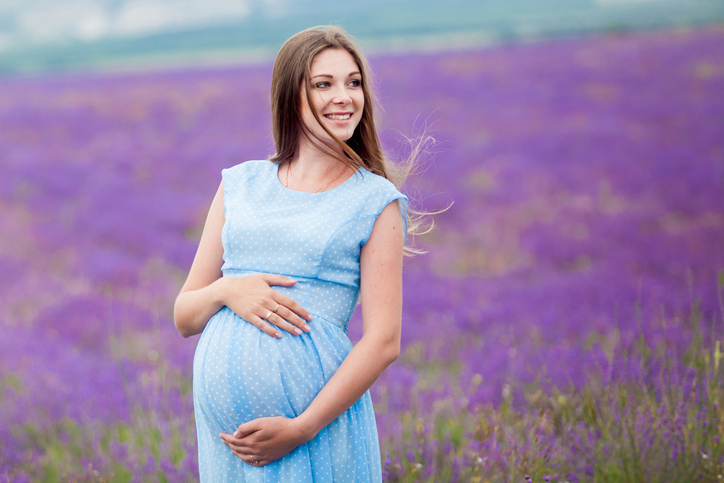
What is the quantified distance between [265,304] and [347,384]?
27cm

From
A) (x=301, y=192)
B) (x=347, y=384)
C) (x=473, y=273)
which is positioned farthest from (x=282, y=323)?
(x=473, y=273)

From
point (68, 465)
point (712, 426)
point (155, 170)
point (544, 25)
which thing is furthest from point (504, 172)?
point (544, 25)

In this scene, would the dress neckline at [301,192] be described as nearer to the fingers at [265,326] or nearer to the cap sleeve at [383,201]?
the cap sleeve at [383,201]

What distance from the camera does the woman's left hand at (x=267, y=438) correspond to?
4.15ft

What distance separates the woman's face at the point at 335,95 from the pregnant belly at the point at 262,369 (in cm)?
49

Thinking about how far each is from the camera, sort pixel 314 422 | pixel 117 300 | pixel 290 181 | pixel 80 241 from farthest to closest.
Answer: pixel 80 241 < pixel 117 300 < pixel 290 181 < pixel 314 422

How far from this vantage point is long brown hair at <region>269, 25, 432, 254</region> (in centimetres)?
143

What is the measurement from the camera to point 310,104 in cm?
142

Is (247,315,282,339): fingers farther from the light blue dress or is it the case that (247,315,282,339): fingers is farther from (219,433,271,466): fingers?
(219,433,271,466): fingers

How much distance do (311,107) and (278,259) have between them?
1.27ft

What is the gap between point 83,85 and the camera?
14438 mm

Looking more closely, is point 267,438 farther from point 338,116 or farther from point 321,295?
point 338,116

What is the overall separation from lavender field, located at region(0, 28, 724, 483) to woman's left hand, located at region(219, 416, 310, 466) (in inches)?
34.3

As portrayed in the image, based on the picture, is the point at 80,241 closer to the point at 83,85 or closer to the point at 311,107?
the point at 311,107
